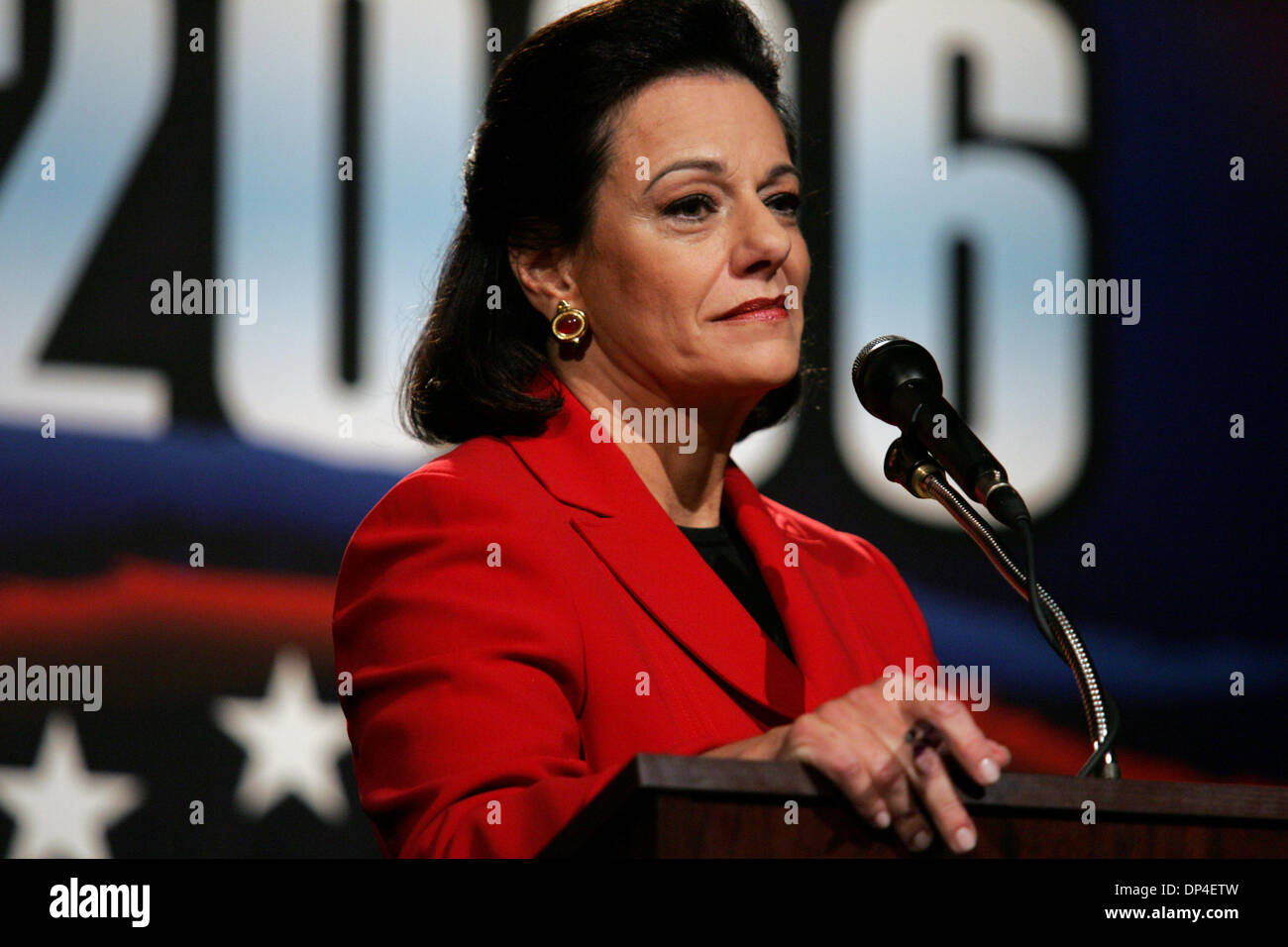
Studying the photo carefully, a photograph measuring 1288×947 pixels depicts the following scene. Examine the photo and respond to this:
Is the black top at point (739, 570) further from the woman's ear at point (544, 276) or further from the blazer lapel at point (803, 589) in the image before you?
the woman's ear at point (544, 276)

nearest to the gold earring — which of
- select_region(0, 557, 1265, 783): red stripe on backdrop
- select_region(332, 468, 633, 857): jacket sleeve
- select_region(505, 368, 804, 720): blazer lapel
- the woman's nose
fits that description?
select_region(505, 368, 804, 720): blazer lapel

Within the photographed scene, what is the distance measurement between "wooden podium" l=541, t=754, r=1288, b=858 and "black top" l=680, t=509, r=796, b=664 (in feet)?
2.86

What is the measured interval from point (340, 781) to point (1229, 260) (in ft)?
7.94

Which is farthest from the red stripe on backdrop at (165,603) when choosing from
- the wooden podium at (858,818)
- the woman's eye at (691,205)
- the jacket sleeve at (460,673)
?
the wooden podium at (858,818)

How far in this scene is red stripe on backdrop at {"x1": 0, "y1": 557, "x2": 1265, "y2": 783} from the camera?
2943 millimetres

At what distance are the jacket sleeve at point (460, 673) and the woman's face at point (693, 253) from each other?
0.39 meters

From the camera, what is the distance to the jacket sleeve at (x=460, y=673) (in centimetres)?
159

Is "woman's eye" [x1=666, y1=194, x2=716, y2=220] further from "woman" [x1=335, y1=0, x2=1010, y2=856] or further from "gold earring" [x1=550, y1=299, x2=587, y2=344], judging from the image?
"gold earring" [x1=550, y1=299, x2=587, y2=344]

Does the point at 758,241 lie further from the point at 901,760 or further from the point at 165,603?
the point at 165,603

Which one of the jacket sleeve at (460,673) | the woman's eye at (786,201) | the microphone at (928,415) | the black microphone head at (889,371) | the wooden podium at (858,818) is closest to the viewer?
the wooden podium at (858,818)

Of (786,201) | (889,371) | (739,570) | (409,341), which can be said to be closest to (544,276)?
(786,201)

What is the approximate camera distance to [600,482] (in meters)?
2.15

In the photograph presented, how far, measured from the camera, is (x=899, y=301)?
135 inches
